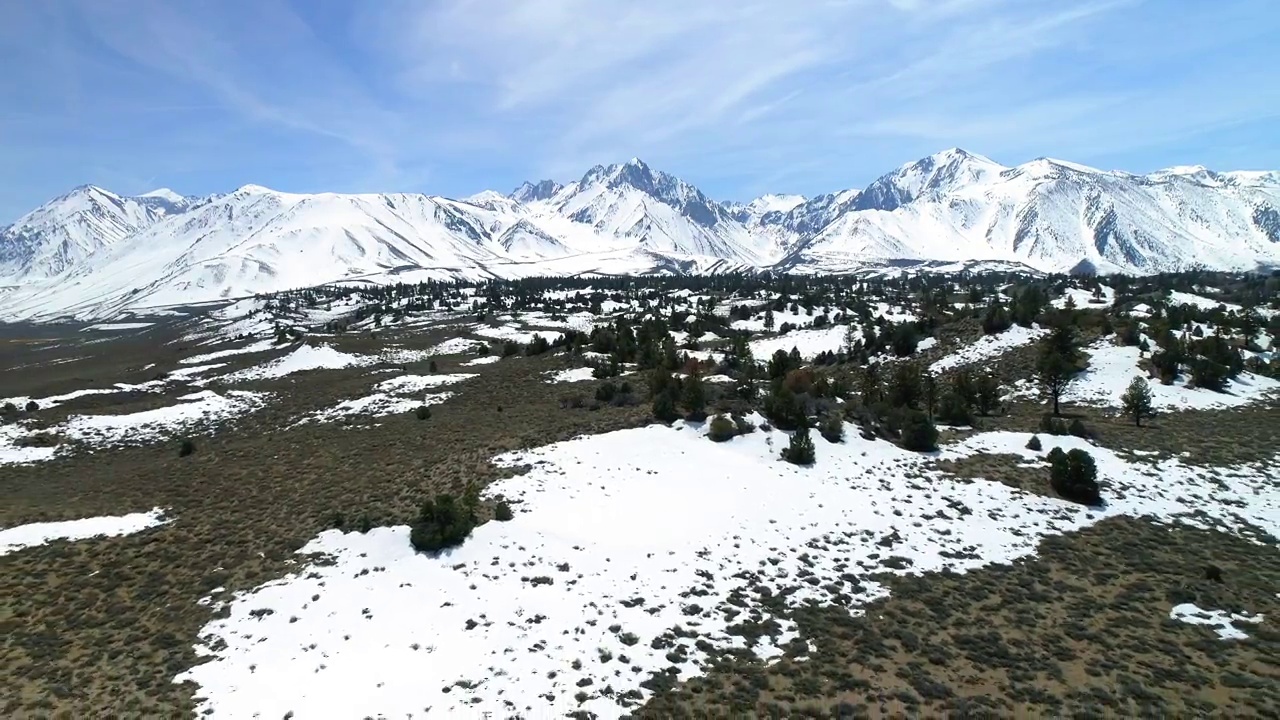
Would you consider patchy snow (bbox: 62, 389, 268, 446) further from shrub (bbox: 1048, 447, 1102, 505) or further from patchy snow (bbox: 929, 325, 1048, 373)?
patchy snow (bbox: 929, 325, 1048, 373)

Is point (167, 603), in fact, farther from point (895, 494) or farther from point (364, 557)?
point (895, 494)

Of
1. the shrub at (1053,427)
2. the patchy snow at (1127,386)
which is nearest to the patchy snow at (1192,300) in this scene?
the patchy snow at (1127,386)

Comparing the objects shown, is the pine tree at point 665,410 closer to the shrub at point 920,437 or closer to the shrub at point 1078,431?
the shrub at point 920,437

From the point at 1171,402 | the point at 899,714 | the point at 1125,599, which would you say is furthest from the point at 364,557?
the point at 1171,402

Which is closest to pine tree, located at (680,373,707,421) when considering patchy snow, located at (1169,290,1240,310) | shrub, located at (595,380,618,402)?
shrub, located at (595,380,618,402)

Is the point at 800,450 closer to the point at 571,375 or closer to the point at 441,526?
the point at 441,526

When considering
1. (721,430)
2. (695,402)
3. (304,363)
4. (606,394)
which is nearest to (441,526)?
(721,430)
